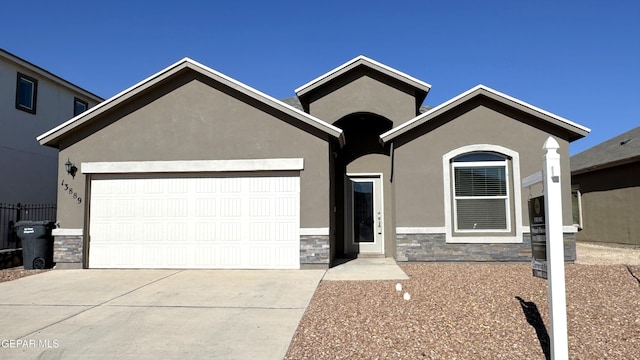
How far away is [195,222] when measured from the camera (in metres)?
11.0

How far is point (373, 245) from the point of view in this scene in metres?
13.1

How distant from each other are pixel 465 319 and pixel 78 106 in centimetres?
1901

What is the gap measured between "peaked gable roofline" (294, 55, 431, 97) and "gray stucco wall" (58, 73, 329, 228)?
2.84m

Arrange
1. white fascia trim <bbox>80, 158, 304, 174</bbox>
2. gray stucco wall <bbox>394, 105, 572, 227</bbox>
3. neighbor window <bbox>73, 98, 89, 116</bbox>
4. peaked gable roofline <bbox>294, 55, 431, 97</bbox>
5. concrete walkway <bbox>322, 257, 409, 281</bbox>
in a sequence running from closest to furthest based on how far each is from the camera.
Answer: concrete walkway <bbox>322, 257, 409, 281</bbox>
white fascia trim <bbox>80, 158, 304, 174</bbox>
gray stucco wall <bbox>394, 105, 572, 227</bbox>
peaked gable roofline <bbox>294, 55, 431, 97</bbox>
neighbor window <bbox>73, 98, 89, 116</bbox>

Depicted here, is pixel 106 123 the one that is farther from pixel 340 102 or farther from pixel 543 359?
pixel 543 359

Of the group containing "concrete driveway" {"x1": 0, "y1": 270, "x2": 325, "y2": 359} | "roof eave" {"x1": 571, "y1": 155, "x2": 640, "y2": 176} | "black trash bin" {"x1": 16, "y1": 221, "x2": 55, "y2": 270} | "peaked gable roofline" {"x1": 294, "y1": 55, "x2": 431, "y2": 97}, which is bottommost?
"concrete driveway" {"x1": 0, "y1": 270, "x2": 325, "y2": 359}

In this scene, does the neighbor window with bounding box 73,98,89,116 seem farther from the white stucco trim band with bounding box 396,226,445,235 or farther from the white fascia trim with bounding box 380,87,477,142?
the white stucco trim band with bounding box 396,226,445,235

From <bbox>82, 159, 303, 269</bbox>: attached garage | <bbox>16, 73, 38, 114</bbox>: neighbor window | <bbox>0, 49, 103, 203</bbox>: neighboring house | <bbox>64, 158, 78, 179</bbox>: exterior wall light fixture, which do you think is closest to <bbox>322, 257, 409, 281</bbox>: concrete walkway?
<bbox>82, 159, 303, 269</bbox>: attached garage

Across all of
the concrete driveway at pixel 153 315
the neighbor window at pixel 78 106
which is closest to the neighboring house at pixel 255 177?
the concrete driveway at pixel 153 315

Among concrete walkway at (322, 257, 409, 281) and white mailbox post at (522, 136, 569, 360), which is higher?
white mailbox post at (522, 136, 569, 360)

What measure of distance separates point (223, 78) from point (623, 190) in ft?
49.3

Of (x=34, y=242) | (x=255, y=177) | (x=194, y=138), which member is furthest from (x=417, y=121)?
(x=34, y=242)

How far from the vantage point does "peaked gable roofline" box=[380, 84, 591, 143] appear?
36.3ft

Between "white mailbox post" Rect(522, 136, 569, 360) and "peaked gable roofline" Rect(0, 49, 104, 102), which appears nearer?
"white mailbox post" Rect(522, 136, 569, 360)
